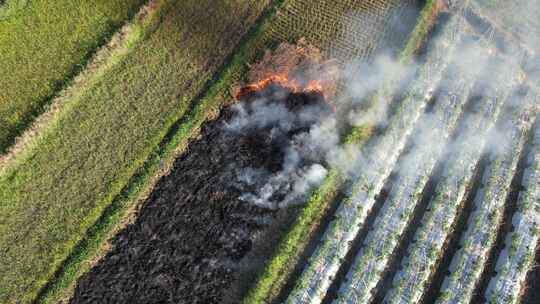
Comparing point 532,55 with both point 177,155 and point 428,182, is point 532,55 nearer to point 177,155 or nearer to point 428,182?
point 428,182

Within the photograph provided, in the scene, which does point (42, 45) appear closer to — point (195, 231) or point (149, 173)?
point (149, 173)

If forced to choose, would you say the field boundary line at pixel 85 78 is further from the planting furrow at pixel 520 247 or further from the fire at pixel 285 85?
the planting furrow at pixel 520 247

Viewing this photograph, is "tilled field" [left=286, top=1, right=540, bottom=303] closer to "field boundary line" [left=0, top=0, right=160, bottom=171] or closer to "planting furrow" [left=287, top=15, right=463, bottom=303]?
"planting furrow" [left=287, top=15, right=463, bottom=303]

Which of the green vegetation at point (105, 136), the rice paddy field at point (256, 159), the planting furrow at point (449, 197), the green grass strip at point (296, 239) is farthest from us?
the planting furrow at point (449, 197)

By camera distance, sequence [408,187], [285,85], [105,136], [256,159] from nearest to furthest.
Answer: [105,136], [256,159], [408,187], [285,85]

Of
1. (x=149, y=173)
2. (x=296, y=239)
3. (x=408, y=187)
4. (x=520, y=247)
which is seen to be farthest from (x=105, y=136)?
(x=520, y=247)

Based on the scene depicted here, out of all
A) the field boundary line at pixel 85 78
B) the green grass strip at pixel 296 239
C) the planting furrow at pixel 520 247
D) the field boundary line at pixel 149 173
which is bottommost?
the planting furrow at pixel 520 247

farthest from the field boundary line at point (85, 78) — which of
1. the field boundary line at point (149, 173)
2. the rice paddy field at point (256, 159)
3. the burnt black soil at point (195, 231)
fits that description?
the burnt black soil at point (195, 231)
